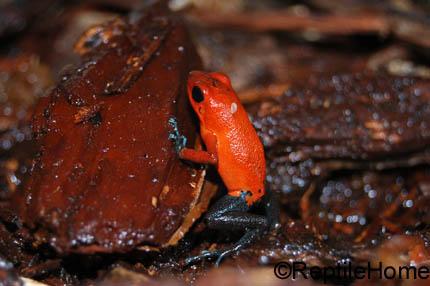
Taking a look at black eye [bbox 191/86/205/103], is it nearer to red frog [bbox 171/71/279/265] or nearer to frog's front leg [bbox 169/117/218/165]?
red frog [bbox 171/71/279/265]

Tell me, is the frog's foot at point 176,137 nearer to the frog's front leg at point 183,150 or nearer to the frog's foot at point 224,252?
the frog's front leg at point 183,150

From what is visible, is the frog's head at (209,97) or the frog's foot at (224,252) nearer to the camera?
the frog's foot at (224,252)

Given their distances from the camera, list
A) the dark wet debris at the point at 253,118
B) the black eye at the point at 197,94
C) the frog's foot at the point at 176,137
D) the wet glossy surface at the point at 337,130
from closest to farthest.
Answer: the dark wet debris at the point at 253,118 → the frog's foot at the point at 176,137 → the black eye at the point at 197,94 → the wet glossy surface at the point at 337,130

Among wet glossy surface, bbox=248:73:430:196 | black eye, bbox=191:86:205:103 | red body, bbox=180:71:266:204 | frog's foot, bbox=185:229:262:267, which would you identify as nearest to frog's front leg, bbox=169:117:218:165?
red body, bbox=180:71:266:204

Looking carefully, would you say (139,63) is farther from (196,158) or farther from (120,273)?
(120,273)

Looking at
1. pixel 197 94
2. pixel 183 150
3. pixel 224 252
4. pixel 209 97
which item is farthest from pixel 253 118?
pixel 224 252

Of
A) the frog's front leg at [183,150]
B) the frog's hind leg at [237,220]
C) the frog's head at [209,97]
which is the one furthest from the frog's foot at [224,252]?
the frog's head at [209,97]
